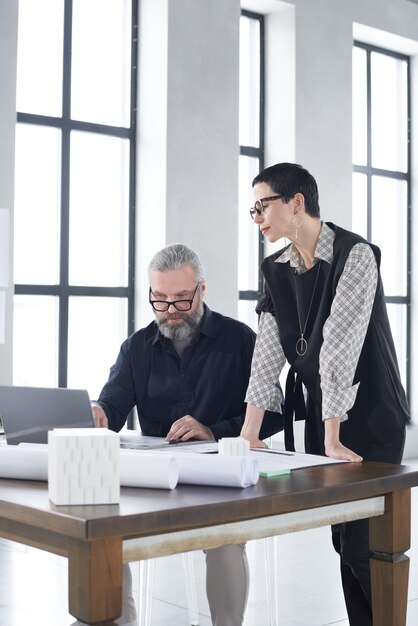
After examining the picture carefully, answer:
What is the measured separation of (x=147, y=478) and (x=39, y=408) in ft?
1.62

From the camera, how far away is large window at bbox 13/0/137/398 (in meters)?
6.16

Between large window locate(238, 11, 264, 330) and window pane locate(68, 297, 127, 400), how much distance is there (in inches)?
47.0

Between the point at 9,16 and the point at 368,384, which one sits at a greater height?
the point at 9,16

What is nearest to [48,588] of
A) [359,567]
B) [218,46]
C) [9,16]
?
[359,567]

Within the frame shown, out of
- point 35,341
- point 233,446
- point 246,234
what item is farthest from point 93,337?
point 233,446

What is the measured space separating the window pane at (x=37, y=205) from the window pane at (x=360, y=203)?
3080 millimetres

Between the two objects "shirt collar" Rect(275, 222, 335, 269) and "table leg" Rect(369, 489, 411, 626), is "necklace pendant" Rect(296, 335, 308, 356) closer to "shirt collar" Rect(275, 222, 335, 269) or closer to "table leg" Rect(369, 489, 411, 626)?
"shirt collar" Rect(275, 222, 335, 269)

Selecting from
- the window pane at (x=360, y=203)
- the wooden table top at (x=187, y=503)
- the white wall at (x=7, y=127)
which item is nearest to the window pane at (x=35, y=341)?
the white wall at (x=7, y=127)

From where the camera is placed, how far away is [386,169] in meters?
8.58

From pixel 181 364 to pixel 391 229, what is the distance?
6.11 metres

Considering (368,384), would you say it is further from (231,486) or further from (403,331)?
(403,331)

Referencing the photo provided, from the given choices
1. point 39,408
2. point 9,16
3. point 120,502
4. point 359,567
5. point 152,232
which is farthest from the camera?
point 152,232

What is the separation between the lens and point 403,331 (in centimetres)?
863

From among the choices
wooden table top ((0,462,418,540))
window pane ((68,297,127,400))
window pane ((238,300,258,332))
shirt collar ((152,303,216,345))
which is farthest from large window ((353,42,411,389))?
wooden table top ((0,462,418,540))
